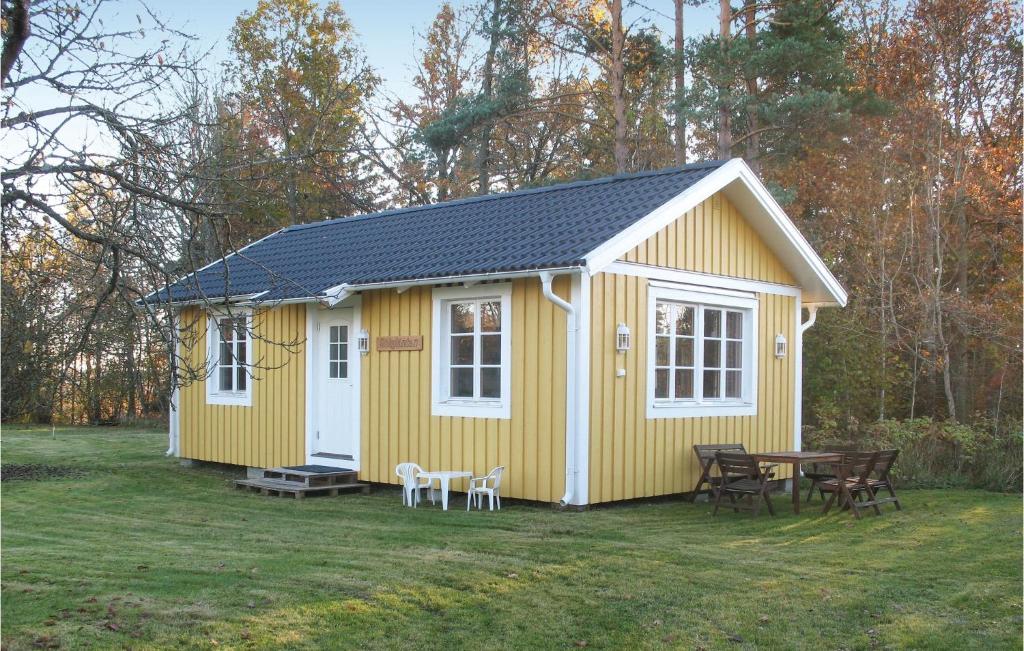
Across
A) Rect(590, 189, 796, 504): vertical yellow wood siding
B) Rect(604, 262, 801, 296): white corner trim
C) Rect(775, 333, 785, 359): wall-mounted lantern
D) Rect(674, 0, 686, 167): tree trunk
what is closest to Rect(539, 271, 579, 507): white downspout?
Rect(590, 189, 796, 504): vertical yellow wood siding

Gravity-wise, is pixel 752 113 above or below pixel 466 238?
above

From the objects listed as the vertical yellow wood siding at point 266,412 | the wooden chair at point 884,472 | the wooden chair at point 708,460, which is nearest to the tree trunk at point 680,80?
the wooden chair at point 708,460

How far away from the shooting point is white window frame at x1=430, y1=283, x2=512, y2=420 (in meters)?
11.7

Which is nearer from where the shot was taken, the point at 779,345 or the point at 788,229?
the point at 788,229

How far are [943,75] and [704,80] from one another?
5236mm

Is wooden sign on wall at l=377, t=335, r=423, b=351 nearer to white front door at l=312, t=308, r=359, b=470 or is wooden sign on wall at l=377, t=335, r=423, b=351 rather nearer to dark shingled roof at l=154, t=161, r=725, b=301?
white front door at l=312, t=308, r=359, b=470

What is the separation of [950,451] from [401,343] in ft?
28.0

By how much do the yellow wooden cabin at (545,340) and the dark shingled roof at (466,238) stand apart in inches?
1.8

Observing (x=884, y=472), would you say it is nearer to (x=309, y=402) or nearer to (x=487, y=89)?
(x=309, y=402)

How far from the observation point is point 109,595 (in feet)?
22.4

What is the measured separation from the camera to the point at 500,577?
7.74m

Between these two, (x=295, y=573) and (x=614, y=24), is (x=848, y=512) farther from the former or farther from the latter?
(x=614, y=24)

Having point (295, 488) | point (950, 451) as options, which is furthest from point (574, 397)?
point (950, 451)

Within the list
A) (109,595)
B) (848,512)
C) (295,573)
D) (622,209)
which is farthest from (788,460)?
(109,595)
